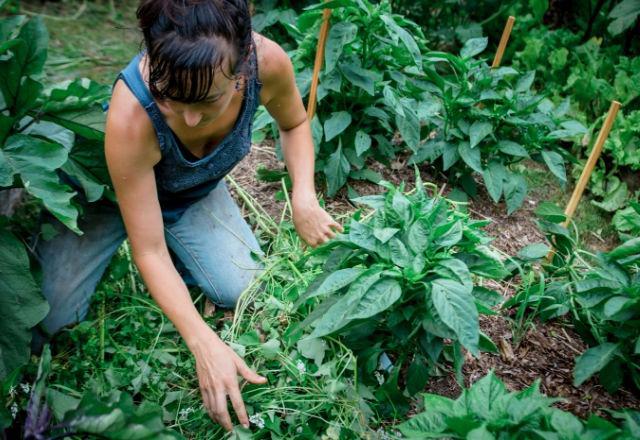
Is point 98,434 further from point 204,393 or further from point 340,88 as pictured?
point 340,88

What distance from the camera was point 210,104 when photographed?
1471 mm

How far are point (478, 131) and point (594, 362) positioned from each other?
35.5 inches

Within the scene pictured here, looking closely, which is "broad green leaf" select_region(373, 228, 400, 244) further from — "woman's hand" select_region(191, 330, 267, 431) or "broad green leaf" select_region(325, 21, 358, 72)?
"broad green leaf" select_region(325, 21, 358, 72)

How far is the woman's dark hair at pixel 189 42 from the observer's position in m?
1.36

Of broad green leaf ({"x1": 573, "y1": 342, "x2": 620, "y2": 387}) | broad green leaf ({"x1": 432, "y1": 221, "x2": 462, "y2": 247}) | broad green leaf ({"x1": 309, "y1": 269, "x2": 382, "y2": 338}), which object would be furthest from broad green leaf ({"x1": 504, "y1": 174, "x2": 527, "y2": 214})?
broad green leaf ({"x1": 309, "y1": 269, "x2": 382, "y2": 338})

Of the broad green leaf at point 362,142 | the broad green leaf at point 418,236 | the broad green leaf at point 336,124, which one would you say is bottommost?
the broad green leaf at point 362,142

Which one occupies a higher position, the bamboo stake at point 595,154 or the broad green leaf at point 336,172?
the bamboo stake at point 595,154

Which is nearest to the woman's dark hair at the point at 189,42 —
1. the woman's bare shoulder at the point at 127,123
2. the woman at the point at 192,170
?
the woman at the point at 192,170

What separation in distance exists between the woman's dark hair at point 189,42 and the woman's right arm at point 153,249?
22 centimetres

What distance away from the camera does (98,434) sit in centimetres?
121

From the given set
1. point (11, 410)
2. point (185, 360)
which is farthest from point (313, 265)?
point (11, 410)

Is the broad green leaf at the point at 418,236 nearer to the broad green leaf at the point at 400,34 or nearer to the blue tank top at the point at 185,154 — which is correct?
the blue tank top at the point at 185,154

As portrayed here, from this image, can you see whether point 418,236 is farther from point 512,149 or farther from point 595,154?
point 512,149

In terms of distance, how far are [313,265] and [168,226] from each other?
1.68 feet
